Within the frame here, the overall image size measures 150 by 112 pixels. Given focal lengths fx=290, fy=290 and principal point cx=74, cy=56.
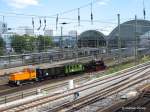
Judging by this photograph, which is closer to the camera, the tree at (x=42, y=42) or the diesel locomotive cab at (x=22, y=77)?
the diesel locomotive cab at (x=22, y=77)

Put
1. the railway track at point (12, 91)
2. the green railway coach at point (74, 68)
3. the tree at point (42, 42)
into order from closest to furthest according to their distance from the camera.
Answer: the railway track at point (12, 91), the green railway coach at point (74, 68), the tree at point (42, 42)

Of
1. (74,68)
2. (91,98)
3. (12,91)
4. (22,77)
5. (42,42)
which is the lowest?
(12,91)

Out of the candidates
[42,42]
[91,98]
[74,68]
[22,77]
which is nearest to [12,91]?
[22,77]

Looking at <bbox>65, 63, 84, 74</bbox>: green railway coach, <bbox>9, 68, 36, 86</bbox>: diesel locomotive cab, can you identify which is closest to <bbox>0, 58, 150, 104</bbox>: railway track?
<bbox>9, 68, 36, 86</bbox>: diesel locomotive cab

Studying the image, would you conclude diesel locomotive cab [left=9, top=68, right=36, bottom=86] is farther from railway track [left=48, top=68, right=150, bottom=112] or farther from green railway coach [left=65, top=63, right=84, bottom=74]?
railway track [left=48, top=68, right=150, bottom=112]

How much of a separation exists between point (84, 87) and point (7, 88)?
9199 millimetres

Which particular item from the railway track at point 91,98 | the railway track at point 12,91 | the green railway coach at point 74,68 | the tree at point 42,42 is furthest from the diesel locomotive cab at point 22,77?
the tree at point 42,42

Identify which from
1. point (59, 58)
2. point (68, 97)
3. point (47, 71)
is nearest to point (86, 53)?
point (59, 58)

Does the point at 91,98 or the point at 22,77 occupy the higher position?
the point at 22,77

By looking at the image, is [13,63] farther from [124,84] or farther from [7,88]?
[124,84]

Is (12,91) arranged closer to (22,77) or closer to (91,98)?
(22,77)

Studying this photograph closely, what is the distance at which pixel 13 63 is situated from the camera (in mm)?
49562

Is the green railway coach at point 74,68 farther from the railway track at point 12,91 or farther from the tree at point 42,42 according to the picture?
the tree at point 42,42

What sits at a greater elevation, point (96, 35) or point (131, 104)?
point (96, 35)
